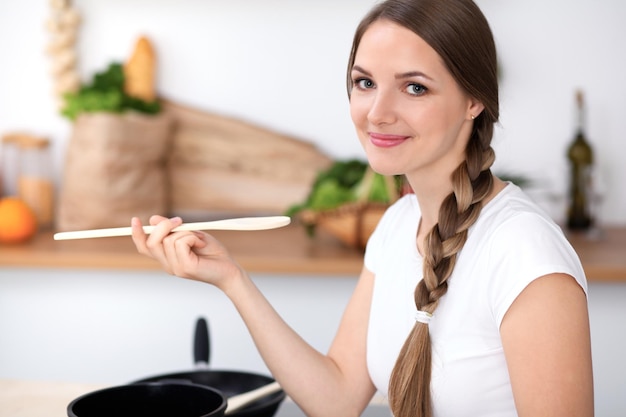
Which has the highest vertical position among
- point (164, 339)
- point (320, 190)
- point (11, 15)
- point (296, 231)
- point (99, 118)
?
point (11, 15)

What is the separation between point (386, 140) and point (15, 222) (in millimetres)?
1509

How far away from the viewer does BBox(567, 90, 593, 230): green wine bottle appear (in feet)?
8.42

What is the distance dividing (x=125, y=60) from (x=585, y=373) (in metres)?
2.00

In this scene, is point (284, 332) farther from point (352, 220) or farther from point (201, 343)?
point (352, 220)

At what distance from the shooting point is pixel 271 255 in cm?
230

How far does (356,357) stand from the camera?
4.88 ft

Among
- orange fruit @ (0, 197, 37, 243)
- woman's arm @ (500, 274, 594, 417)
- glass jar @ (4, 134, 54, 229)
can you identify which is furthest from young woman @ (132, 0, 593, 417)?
glass jar @ (4, 134, 54, 229)

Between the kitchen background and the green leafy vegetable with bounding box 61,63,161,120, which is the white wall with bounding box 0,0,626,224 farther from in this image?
the green leafy vegetable with bounding box 61,63,161,120

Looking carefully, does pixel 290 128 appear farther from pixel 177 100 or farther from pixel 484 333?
pixel 484 333

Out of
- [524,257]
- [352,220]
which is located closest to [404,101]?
[524,257]

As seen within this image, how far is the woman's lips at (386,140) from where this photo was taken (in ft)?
4.15

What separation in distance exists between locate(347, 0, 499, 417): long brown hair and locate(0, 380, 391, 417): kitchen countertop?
0.17 meters

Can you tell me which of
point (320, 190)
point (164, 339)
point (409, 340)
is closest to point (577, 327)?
point (409, 340)

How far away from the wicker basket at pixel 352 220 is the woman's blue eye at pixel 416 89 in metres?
1.04
